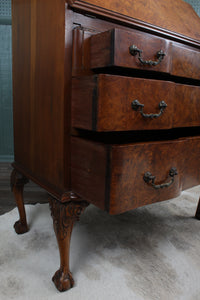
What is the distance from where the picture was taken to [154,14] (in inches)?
33.2

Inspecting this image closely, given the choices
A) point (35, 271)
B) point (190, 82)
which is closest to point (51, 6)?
point (190, 82)

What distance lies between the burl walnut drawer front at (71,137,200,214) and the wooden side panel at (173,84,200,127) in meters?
0.07

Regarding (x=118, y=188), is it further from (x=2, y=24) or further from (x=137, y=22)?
(x=2, y=24)

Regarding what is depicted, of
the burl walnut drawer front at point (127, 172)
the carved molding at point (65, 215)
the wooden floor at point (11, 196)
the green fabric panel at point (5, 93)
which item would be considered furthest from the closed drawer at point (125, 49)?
the green fabric panel at point (5, 93)

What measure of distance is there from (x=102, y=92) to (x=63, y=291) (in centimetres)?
56

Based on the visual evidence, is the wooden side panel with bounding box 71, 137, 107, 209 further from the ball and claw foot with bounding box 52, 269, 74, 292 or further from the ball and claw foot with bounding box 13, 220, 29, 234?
the ball and claw foot with bounding box 13, 220, 29, 234

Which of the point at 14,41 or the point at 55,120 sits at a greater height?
the point at 14,41

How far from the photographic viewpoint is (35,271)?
2.72 ft

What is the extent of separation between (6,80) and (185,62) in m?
1.89

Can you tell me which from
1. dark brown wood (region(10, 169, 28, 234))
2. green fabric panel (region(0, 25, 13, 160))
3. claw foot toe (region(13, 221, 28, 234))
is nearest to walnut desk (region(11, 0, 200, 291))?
dark brown wood (region(10, 169, 28, 234))

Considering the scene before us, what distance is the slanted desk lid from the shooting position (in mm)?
701

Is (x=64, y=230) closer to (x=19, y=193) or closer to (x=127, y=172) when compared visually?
(x=127, y=172)

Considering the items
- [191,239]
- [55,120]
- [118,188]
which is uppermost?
[55,120]

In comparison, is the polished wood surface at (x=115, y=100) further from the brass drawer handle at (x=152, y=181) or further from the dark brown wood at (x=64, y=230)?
the dark brown wood at (x=64, y=230)
